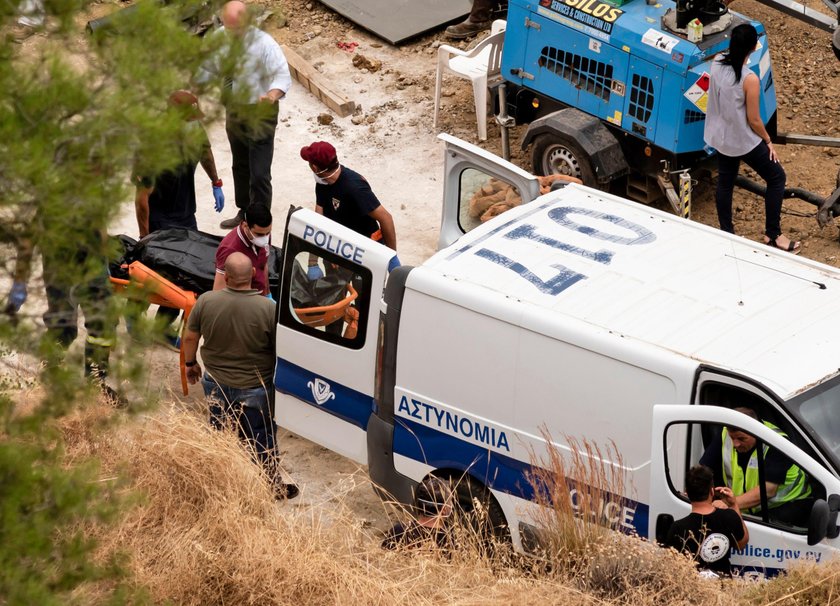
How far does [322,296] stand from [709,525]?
2.61 metres

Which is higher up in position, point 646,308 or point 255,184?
point 646,308

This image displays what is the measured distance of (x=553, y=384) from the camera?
21.3ft

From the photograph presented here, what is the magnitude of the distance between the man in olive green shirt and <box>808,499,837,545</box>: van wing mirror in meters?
3.18

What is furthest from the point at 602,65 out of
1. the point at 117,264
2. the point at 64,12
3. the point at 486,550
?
the point at 64,12

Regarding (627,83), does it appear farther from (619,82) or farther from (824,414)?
(824,414)

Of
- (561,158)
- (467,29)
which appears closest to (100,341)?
(561,158)

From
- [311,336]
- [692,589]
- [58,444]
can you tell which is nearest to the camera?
[58,444]

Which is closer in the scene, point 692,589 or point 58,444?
point 58,444

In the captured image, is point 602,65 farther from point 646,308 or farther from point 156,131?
point 156,131

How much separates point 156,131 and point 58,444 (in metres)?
1.13

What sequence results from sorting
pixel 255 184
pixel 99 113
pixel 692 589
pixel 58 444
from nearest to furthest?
pixel 99 113 → pixel 58 444 → pixel 692 589 → pixel 255 184

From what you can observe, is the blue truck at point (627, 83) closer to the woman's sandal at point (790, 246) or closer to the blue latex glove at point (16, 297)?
the woman's sandal at point (790, 246)

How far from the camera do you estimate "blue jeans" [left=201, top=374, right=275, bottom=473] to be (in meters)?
7.78

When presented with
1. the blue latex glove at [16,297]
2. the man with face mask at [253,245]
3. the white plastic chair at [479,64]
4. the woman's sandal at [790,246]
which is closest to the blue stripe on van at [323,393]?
the man with face mask at [253,245]
